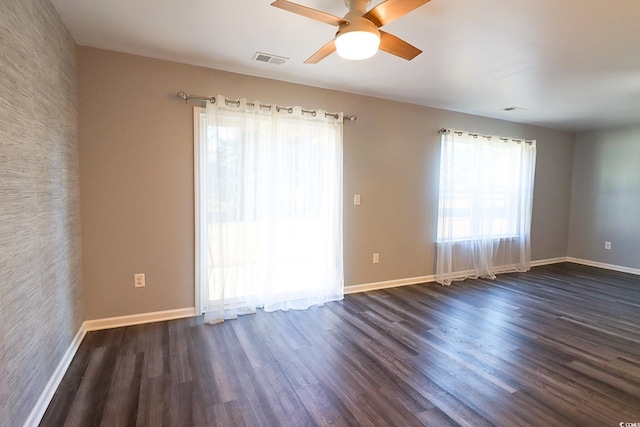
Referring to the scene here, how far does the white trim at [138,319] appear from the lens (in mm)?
2676

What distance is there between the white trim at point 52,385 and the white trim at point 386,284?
2.59 meters

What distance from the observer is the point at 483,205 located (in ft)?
14.8

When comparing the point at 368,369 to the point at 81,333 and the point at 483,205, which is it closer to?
the point at 81,333

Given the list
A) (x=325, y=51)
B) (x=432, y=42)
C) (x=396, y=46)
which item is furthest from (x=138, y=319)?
(x=432, y=42)

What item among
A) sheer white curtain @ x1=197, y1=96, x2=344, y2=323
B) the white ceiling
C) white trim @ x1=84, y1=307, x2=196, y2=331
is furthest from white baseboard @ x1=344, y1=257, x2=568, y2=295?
the white ceiling

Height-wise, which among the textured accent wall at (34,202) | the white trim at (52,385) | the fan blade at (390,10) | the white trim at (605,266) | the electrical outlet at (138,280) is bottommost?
the white trim at (52,385)

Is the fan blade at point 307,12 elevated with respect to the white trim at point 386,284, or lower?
elevated

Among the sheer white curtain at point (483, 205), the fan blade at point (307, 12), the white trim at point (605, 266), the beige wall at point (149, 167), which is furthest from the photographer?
the white trim at point (605, 266)

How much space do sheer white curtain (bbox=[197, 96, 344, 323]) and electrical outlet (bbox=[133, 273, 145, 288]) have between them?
0.51 meters

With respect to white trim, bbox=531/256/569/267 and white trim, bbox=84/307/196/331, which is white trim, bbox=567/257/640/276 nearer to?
white trim, bbox=531/256/569/267

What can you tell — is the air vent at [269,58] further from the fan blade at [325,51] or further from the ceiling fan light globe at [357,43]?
the ceiling fan light globe at [357,43]

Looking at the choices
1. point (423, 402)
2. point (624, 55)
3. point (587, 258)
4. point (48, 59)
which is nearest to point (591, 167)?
point (587, 258)

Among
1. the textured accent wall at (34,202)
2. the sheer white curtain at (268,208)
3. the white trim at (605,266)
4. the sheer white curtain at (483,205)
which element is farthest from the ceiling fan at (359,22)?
the white trim at (605,266)

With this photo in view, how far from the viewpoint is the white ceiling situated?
1957 millimetres
